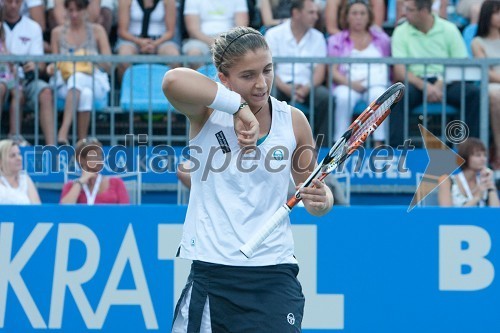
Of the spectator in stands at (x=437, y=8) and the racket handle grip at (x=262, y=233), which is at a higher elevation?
the spectator in stands at (x=437, y=8)

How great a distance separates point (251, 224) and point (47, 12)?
20.5ft

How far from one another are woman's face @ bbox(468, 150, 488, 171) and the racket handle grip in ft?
14.0

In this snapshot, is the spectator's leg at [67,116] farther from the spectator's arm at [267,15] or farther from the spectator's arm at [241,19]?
the spectator's arm at [267,15]

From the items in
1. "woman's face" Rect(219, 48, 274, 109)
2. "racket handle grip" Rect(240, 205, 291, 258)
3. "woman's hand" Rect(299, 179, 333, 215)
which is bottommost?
"racket handle grip" Rect(240, 205, 291, 258)

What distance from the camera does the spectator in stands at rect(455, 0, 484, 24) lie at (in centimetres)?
989

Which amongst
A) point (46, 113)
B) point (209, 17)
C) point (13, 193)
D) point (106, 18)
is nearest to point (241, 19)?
point (209, 17)

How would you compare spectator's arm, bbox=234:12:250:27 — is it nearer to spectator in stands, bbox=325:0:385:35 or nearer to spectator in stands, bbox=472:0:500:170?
spectator in stands, bbox=325:0:385:35

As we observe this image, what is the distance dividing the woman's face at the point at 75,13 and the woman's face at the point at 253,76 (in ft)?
17.5

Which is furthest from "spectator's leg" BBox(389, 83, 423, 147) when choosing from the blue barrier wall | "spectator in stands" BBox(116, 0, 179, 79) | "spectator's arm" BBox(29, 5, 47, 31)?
"spectator's arm" BBox(29, 5, 47, 31)

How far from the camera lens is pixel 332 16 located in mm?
9547

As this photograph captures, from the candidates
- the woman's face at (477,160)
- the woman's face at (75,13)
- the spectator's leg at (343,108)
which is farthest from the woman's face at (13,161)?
the woman's face at (477,160)

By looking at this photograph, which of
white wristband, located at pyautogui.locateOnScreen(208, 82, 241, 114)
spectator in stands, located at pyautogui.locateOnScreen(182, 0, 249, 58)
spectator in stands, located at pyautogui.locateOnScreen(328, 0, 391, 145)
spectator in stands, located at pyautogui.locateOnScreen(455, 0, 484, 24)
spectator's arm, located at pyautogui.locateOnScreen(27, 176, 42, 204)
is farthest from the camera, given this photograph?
spectator in stands, located at pyautogui.locateOnScreen(455, 0, 484, 24)

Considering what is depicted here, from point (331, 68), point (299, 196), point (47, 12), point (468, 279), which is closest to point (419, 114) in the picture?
point (331, 68)

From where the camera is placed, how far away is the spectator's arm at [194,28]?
9422mm
